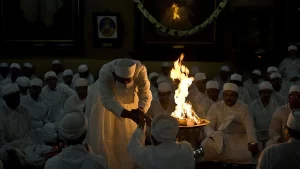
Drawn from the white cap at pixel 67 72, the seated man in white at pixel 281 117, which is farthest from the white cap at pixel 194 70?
the seated man in white at pixel 281 117

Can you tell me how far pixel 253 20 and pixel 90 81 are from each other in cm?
409

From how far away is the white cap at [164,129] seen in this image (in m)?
4.10

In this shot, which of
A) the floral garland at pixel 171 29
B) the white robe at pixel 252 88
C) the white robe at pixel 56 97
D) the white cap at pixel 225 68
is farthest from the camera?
the floral garland at pixel 171 29

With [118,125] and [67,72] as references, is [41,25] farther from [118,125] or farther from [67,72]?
[118,125]

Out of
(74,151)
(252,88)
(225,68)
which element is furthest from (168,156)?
(225,68)

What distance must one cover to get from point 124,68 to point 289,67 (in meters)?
6.63

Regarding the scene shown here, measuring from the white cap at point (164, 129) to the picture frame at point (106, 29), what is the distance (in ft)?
25.5

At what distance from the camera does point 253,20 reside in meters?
11.4

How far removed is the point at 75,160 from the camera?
141 inches

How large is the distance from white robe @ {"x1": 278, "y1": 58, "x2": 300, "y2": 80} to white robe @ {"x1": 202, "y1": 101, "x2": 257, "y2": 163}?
434 centimetres

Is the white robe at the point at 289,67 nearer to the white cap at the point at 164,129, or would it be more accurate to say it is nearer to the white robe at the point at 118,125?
the white robe at the point at 118,125

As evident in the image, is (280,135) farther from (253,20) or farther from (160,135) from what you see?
(253,20)

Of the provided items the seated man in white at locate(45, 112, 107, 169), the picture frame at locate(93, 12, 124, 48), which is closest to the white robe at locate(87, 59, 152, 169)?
the seated man in white at locate(45, 112, 107, 169)

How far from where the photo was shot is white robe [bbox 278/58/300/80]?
11.0 metres
